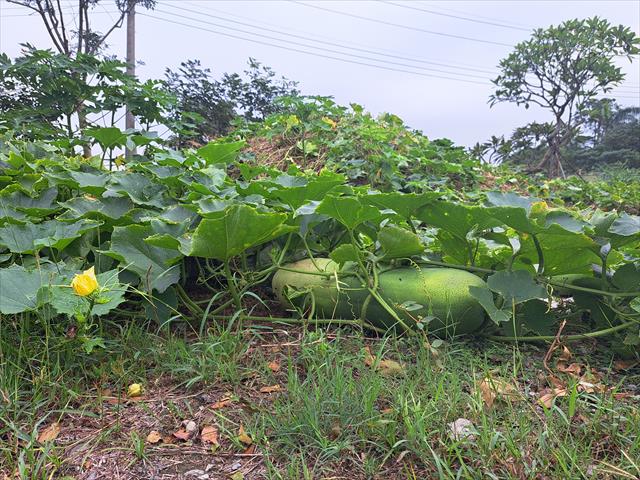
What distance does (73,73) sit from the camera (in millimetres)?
3199

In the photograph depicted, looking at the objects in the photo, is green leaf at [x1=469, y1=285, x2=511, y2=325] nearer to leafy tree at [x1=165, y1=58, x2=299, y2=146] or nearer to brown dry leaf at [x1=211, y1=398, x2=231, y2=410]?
brown dry leaf at [x1=211, y1=398, x2=231, y2=410]

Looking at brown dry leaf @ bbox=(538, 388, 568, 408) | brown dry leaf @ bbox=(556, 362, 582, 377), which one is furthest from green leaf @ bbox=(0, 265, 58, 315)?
brown dry leaf @ bbox=(556, 362, 582, 377)

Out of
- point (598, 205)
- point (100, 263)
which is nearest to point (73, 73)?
point (100, 263)

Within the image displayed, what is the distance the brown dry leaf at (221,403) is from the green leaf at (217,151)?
1.25m

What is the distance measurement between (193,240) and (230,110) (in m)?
8.57

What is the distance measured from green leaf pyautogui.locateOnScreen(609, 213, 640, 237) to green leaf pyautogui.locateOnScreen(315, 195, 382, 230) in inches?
26.3

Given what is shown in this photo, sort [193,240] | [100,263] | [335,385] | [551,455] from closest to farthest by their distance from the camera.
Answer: [551,455] → [335,385] → [193,240] → [100,263]

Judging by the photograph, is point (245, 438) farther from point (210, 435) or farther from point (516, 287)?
point (516, 287)

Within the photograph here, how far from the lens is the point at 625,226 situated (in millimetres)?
1349

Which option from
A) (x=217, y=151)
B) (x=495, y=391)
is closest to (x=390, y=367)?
(x=495, y=391)

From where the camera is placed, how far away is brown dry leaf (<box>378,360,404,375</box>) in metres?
1.29

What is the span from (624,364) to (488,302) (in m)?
0.47

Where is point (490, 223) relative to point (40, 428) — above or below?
above

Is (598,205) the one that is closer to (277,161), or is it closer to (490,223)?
(277,161)
